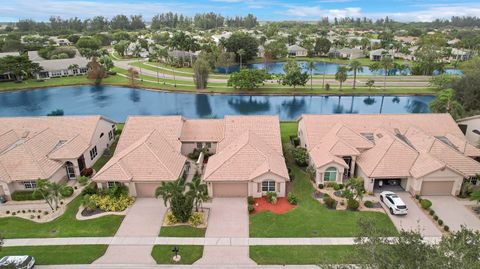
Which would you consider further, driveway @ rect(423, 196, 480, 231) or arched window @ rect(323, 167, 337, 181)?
arched window @ rect(323, 167, 337, 181)

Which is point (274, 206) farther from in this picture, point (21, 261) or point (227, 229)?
point (21, 261)

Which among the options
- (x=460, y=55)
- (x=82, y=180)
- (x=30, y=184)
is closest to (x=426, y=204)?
(x=82, y=180)

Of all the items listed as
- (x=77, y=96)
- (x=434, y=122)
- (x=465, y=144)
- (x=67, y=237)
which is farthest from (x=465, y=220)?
(x=77, y=96)

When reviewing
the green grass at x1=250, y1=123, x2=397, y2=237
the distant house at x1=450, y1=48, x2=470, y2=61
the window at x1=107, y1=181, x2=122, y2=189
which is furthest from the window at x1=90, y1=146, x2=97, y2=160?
the distant house at x1=450, y1=48, x2=470, y2=61

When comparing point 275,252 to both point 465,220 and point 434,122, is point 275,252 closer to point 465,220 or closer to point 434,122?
point 465,220

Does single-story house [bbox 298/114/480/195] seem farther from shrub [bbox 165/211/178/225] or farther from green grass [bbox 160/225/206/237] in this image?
shrub [bbox 165/211/178/225]

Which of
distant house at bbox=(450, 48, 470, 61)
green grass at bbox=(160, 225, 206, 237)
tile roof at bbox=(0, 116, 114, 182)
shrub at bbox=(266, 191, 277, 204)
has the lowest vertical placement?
green grass at bbox=(160, 225, 206, 237)
